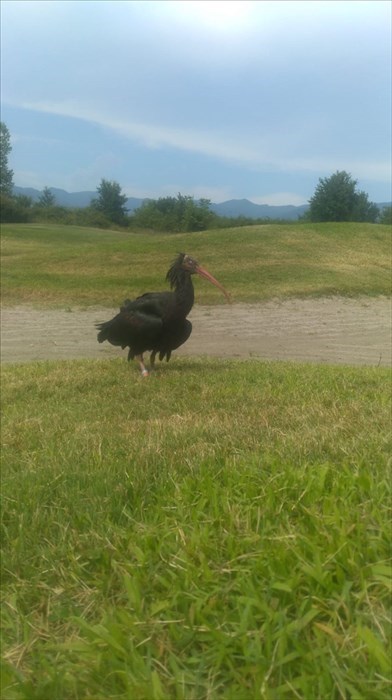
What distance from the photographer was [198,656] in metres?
1.90

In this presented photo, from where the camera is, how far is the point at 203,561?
2281mm

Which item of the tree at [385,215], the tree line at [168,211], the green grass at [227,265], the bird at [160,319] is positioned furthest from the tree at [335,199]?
the bird at [160,319]

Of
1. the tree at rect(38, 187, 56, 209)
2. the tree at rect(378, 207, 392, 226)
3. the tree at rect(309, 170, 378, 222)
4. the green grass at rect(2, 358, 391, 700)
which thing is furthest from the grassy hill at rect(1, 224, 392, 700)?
the tree at rect(38, 187, 56, 209)

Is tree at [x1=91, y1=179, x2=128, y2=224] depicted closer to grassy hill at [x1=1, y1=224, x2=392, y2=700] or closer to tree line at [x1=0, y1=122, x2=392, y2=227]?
tree line at [x1=0, y1=122, x2=392, y2=227]

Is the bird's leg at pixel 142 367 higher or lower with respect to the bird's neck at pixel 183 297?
lower

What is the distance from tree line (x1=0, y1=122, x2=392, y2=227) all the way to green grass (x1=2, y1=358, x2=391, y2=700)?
34155mm

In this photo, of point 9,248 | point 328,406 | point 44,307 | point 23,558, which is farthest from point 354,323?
point 9,248

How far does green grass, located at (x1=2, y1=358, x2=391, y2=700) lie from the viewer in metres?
1.82

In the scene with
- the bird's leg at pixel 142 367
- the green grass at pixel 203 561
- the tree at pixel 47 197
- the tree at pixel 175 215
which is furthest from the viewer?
the tree at pixel 47 197

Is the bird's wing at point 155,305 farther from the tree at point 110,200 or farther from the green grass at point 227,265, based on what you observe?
the tree at point 110,200

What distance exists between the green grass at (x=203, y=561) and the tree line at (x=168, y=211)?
34.2 meters

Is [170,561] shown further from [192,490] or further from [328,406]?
[328,406]

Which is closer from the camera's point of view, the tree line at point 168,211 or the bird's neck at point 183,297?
the bird's neck at point 183,297

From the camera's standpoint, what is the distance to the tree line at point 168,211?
43.2 metres
